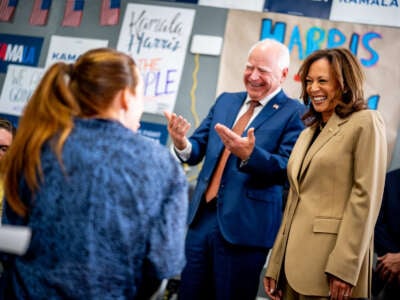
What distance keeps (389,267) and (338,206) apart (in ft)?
2.48

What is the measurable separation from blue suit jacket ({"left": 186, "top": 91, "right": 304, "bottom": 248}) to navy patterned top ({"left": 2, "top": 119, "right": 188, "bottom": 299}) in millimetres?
720

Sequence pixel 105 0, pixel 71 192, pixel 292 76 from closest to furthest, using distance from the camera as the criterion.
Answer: pixel 71 192, pixel 292 76, pixel 105 0

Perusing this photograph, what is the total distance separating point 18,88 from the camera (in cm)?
316

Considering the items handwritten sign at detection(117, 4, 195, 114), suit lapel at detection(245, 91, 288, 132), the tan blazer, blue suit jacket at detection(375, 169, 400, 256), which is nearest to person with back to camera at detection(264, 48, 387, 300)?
the tan blazer

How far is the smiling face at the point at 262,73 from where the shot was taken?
1.88m

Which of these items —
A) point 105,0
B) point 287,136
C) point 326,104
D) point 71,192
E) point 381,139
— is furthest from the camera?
point 105,0

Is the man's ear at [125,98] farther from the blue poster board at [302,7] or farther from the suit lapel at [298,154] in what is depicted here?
the blue poster board at [302,7]

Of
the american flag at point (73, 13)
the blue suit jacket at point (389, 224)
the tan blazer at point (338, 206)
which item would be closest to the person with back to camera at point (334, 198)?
the tan blazer at point (338, 206)

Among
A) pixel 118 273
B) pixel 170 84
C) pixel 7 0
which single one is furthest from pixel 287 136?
pixel 7 0

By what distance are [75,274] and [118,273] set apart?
3.6 inches

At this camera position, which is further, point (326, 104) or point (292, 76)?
point (292, 76)

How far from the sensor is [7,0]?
3.27m

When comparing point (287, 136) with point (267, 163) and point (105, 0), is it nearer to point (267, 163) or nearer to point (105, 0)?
point (267, 163)

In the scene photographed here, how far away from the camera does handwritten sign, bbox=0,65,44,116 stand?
314 cm
